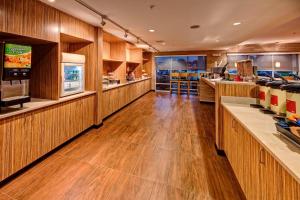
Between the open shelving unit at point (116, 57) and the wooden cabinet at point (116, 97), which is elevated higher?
the open shelving unit at point (116, 57)

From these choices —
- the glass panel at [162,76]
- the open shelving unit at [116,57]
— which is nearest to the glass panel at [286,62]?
the glass panel at [162,76]

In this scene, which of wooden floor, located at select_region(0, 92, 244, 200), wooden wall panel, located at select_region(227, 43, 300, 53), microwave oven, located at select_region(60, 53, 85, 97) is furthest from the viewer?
wooden wall panel, located at select_region(227, 43, 300, 53)

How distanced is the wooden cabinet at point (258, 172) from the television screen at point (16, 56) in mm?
2646

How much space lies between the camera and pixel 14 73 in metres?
2.04

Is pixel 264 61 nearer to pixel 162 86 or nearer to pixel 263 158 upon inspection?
pixel 162 86

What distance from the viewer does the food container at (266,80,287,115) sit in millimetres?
1669

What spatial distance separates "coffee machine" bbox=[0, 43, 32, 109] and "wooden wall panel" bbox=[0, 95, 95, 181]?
0.80 ft

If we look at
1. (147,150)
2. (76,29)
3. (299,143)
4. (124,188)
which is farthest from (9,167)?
(299,143)

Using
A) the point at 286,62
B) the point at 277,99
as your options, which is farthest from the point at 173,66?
the point at 277,99

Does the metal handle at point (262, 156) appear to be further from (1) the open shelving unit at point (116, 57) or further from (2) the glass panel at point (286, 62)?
(2) the glass panel at point (286, 62)

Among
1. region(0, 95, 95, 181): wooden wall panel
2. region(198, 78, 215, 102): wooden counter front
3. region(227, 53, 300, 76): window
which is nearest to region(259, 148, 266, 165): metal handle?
region(0, 95, 95, 181): wooden wall panel

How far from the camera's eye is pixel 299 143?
104cm

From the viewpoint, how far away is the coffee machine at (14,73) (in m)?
1.93

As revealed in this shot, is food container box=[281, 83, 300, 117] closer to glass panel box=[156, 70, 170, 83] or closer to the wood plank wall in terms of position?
the wood plank wall
